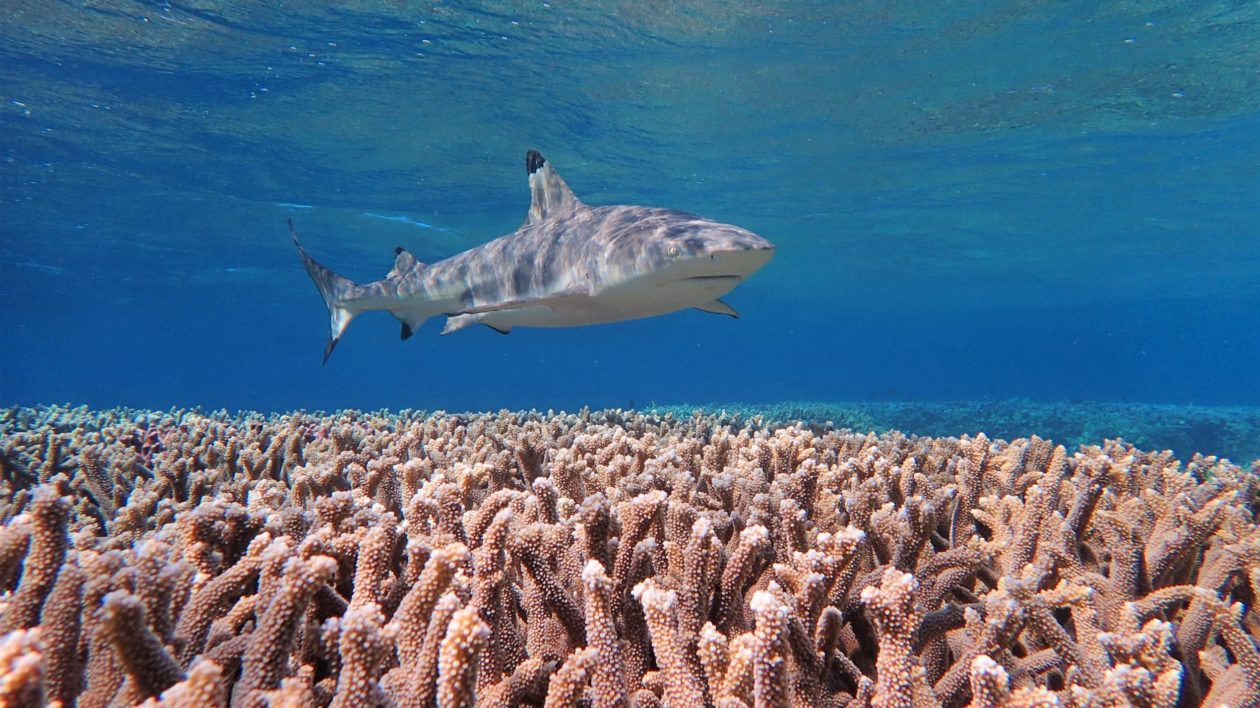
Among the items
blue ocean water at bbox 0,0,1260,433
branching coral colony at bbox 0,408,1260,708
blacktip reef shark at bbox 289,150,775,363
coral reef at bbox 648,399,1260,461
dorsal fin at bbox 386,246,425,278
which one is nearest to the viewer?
branching coral colony at bbox 0,408,1260,708

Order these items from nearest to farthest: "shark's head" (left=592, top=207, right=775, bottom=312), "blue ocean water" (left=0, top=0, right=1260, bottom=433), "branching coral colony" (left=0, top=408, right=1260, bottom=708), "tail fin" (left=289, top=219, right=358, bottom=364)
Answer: "branching coral colony" (left=0, top=408, right=1260, bottom=708) < "shark's head" (left=592, top=207, right=775, bottom=312) < "tail fin" (left=289, top=219, right=358, bottom=364) < "blue ocean water" (left=0, top=0, right=1260, bottom=433)

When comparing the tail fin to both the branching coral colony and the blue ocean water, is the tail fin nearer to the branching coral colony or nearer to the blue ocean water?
the branching coral colony

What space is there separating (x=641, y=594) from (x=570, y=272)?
490cm

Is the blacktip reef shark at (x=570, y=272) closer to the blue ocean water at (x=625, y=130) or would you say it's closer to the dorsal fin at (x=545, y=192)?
the dorsal fin at (x=545, y=192)

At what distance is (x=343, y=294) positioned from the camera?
30.6 feet

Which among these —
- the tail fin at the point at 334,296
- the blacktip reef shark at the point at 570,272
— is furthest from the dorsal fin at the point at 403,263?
the tail fin at the point at 334,296

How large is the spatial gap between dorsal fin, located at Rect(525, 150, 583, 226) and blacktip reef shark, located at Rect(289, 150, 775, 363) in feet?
0.05

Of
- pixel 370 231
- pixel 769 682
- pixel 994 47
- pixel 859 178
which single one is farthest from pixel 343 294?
pixel 370 231

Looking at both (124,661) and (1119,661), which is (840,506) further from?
(124,661)

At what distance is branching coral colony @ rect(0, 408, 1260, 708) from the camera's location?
1.54 metres

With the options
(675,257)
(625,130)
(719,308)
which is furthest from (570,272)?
(625,130)

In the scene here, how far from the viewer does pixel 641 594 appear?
1920mm

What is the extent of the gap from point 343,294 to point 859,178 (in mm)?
25259

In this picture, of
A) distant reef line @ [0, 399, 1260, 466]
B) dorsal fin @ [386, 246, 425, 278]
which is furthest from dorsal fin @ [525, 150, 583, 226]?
distant reef line @ [0, 399, 1260, 466]
